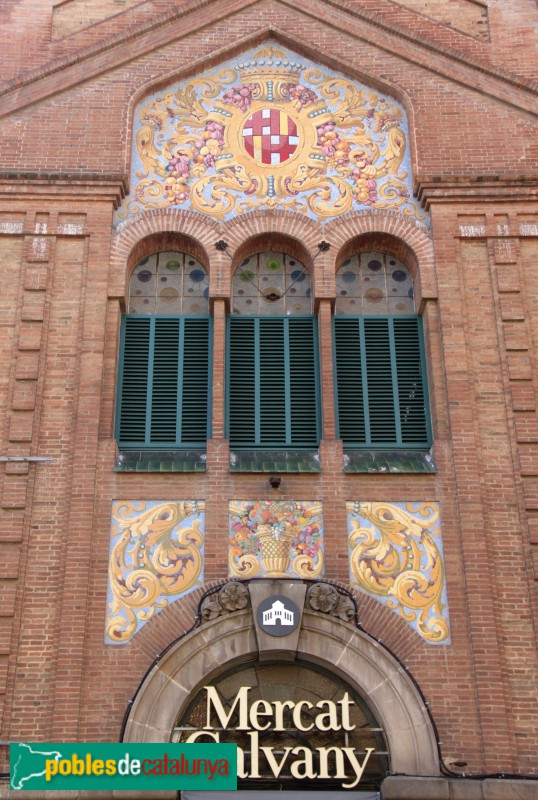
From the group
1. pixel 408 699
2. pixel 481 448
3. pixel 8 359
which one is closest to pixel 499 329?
pixel 481 448

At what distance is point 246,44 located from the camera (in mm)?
18500

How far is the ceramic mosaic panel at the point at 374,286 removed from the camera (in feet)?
55.5

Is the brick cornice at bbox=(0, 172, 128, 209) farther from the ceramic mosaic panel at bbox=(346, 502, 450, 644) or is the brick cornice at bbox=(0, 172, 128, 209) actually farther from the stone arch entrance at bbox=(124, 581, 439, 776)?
the stone arch entrance at bbox=(124, 581, 439, 776)

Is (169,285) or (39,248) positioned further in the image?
(169,285)

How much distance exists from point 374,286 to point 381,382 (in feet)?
5.75

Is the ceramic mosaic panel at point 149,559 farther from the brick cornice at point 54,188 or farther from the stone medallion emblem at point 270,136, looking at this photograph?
the stone medallion emblem at point 270,136

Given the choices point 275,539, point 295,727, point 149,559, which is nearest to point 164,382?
point 149,559

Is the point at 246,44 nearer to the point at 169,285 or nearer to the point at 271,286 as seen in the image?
the point at 271,286

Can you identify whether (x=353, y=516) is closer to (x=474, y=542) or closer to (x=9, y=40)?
(x=474, y=542)

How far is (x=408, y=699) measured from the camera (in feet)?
44.2

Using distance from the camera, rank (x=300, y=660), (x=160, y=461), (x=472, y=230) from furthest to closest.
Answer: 1. (x=472, y=230)
2. (x=160, y=461)
3. (x=300, y=660)

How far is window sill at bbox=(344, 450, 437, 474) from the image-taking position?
49.3 ft

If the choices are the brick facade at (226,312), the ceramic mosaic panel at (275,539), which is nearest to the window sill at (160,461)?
the brick facade at (226,312)

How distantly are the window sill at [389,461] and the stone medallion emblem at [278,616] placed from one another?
2.14 m
